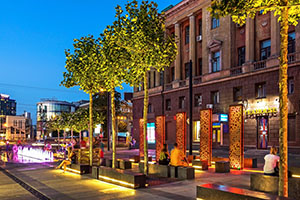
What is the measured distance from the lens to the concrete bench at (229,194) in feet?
22.1

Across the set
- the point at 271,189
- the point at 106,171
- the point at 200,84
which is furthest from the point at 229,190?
the point at 200,84

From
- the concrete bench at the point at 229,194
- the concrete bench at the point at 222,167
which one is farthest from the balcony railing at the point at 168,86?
the concrete bench at the point at 229,194

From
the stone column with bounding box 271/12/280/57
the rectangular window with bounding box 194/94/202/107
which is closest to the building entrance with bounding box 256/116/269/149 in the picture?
the stone column with bounding box 271/12/280/57

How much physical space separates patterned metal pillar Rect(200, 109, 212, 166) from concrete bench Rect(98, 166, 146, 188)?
7428mm

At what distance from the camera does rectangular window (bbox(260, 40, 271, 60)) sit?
3303 cm

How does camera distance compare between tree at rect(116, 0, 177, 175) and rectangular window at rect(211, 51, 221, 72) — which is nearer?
tree at rect(116, 0, 177, 175)

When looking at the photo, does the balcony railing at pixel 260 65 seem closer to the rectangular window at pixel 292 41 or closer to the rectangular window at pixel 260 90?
the rectangular window at pixel 260 90

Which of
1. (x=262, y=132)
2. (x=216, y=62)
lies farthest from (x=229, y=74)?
(x=262, y=132)

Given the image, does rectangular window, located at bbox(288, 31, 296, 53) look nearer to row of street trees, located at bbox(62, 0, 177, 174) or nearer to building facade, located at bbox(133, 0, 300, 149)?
building facade, located at bbox(133, 0, 300, 149)

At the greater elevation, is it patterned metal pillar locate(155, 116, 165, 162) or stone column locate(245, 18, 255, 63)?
stone column locate(245, 18, 255, 63)

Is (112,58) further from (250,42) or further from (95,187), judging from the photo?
(250,42)

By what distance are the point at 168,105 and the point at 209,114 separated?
2790 cm

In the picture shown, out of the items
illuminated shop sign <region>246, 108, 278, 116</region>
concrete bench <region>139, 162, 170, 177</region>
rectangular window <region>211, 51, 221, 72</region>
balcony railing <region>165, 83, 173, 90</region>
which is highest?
rectangular window <region>211, 51, 221, 72</region>

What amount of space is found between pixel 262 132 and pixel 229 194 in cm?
2649
